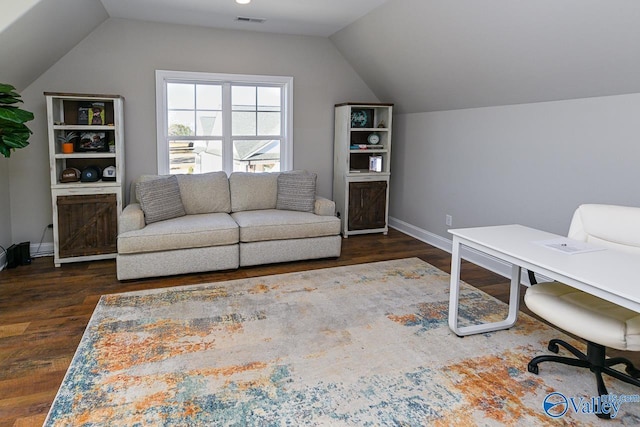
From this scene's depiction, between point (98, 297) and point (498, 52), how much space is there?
12.3ft

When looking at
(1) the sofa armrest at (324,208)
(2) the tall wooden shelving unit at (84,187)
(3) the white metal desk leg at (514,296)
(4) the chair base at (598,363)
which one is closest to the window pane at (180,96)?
(2) the tall wooden shelving unit at (84,187)

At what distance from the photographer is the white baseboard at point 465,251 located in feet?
13.4

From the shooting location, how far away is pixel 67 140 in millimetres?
4402

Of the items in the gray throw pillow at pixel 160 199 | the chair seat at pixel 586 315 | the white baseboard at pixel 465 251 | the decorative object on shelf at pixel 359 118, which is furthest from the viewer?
the decorative object on shelf at pixel 359 118

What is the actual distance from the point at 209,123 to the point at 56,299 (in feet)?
8.47

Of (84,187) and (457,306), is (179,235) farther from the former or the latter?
(457,306)

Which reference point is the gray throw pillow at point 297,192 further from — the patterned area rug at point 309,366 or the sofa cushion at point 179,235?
the patterned area rug at point 309,366

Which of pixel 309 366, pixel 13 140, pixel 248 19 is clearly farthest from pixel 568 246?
pixel 248 19

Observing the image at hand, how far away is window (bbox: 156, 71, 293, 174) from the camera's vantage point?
5.03 m

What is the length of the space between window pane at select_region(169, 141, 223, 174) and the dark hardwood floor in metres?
1.40

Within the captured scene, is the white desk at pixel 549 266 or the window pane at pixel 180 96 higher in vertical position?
the window pane at pixel 180 96

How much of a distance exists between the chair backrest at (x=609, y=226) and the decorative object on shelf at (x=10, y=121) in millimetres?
3658

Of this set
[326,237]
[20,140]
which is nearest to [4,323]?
[20,140]

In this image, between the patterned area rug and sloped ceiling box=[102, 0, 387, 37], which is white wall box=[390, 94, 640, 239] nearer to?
the patterned area rug
